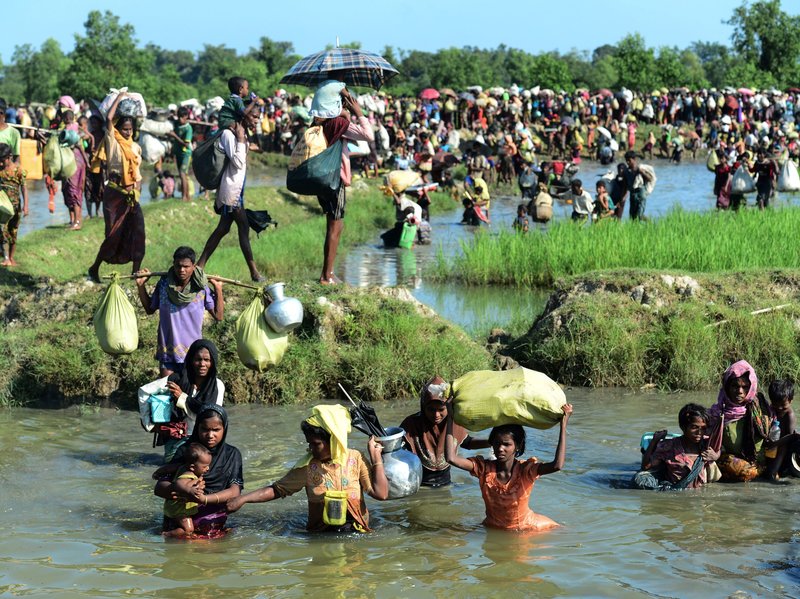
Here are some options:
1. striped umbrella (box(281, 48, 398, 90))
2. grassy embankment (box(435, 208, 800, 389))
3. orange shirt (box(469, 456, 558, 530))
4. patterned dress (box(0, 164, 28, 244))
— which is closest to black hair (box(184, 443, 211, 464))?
orange shirt (box(469, 456, 558, 530))

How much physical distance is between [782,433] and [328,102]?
148 inches

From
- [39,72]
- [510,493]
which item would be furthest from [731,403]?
[39,72]

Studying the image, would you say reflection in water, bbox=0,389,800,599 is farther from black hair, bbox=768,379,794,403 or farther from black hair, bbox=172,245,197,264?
black hair, bbox=172,245,197,264

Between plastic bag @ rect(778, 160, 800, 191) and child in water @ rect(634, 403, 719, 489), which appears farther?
plastic bag @ rect(778, 160, 800, 191)

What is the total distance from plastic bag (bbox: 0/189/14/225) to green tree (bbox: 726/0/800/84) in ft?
150

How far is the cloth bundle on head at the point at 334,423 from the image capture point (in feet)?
17.3

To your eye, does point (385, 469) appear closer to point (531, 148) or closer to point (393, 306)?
point (393, 306)

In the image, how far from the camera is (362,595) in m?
5.05

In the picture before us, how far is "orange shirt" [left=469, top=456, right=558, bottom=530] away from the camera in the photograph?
5.54 metres

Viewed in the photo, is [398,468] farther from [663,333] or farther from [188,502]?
[663,333]

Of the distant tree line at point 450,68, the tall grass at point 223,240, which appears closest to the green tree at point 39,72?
the distant tree line at point 450,68

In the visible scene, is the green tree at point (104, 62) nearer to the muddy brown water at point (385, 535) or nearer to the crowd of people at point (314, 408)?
the crowd of people at point (314, 408)

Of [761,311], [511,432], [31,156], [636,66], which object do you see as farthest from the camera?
[636,66]

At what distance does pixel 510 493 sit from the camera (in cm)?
559
